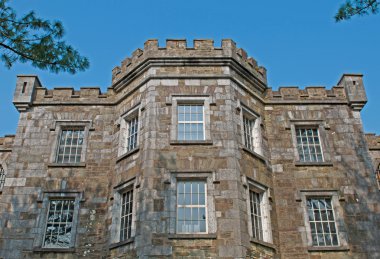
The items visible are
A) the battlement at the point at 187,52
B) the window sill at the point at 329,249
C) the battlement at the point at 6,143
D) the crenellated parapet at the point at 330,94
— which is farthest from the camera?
the battlement at the point at 6,143

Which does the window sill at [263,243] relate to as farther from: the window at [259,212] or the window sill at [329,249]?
the window sill at [329,249]

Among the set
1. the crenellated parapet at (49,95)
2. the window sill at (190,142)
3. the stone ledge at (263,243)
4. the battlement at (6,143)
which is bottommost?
the stone ledge at (263,243)

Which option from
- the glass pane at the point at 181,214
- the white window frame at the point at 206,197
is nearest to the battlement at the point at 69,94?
the white window frame at the point at 206,197

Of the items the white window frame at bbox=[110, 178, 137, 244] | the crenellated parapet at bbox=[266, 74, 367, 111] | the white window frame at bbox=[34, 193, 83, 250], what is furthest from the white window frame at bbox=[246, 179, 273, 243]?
the white window frame at bbox=[34, 193, 83, 250]

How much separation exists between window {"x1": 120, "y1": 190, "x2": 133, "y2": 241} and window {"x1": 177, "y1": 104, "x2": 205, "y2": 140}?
272 centimetres

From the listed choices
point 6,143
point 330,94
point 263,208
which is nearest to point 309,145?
point 330,94

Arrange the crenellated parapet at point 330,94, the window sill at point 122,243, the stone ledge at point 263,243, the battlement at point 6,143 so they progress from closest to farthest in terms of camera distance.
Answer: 1. the window sill at point 122,243
2. the stone ledge at point 263,243
3. the crenellated parapet at point 330,94
4. the battlement at point 6,143

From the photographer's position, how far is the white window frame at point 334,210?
14690mm

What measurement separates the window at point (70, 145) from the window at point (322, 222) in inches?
355

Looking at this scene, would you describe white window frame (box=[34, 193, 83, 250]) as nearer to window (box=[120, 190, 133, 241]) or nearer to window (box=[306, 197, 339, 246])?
window (box=[120, 190, 133, 241])

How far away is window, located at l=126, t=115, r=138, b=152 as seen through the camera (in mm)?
15750

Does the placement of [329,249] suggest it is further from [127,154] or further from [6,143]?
[6,143]

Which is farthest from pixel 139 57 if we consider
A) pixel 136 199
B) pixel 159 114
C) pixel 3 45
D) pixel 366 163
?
pixel 366 163

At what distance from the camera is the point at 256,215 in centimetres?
1438
